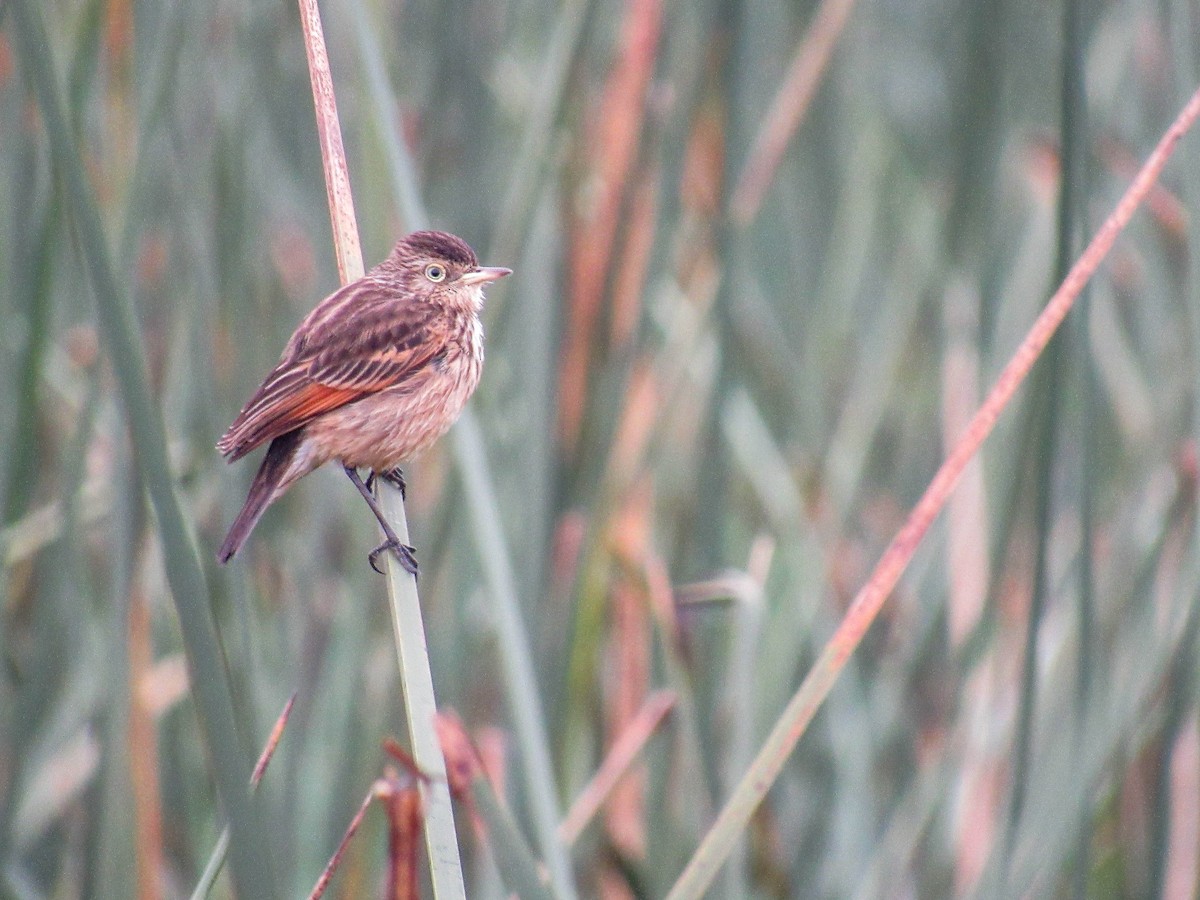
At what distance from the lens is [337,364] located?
8.46ft

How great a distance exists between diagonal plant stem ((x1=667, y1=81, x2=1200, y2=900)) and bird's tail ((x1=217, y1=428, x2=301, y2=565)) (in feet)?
2.77

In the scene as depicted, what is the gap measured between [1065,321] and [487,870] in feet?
4.61

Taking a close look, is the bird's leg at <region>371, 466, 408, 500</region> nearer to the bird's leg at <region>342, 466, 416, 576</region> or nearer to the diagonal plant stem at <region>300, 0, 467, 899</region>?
the bird's leg at <region>342, 466, 416, 576</region>

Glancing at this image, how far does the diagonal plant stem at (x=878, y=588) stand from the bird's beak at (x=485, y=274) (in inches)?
42.7

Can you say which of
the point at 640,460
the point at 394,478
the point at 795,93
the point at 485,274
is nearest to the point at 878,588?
the point at 394,478

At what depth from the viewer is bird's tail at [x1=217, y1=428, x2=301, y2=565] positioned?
216 cm

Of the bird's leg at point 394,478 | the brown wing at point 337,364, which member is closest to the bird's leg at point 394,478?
the bird's leg at point 394,478

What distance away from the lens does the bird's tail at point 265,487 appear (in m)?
2.16

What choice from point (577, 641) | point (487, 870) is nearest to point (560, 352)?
point (577, 641)

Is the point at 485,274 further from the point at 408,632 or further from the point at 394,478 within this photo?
the point at 408,632

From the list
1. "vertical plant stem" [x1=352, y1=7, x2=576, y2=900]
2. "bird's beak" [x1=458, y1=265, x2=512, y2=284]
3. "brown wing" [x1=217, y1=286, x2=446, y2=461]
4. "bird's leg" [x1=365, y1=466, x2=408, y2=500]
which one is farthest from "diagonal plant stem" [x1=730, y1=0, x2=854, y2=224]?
"vertical plant stem" [x1=352, y1=7, x2=576, y2=900]

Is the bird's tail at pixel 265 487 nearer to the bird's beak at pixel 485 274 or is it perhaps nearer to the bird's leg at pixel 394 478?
the bird's leg at pixel 394 478

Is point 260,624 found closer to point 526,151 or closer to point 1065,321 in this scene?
point 526,151

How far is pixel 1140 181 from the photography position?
71.0 inches
